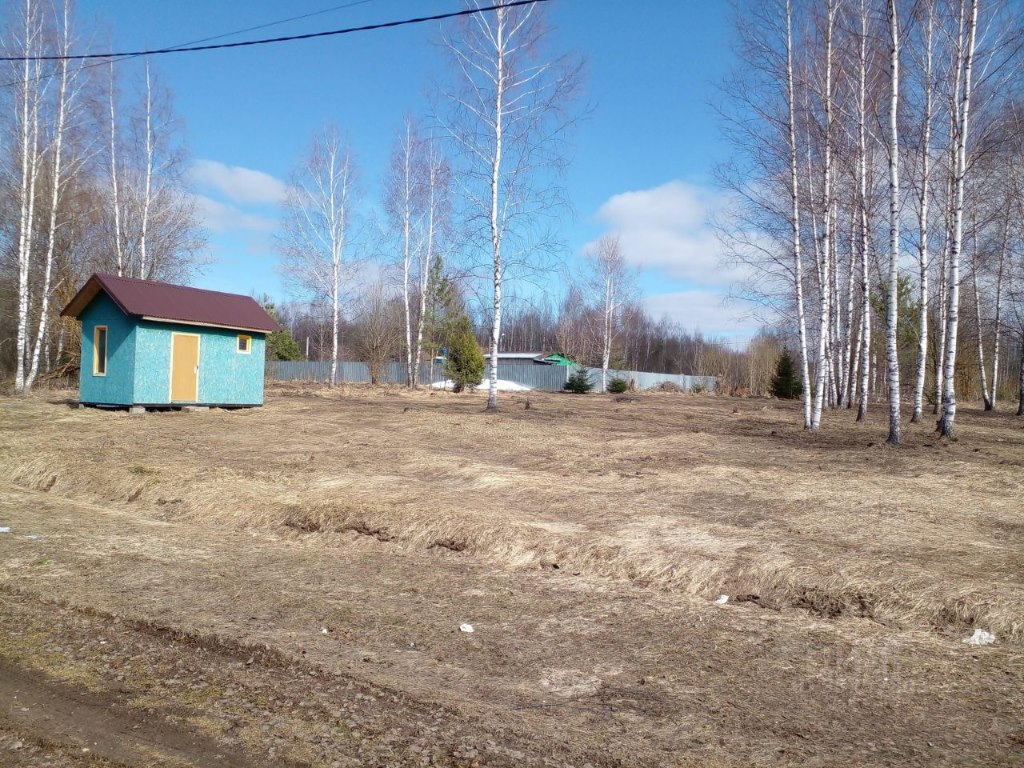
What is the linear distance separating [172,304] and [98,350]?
253cm

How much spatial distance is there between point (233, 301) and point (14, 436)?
959 cm

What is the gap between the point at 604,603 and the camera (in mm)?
5641

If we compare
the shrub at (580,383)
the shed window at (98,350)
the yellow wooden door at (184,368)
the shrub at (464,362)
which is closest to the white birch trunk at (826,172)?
the yellow wooden door at (184,368)

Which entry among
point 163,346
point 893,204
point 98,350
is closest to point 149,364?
point 163,346

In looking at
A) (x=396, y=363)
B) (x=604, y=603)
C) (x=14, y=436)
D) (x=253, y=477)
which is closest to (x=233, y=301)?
(x=14, y=436)

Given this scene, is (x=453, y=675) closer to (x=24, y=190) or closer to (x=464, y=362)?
(x=24, y=190)

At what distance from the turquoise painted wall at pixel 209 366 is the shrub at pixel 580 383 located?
25619 mm

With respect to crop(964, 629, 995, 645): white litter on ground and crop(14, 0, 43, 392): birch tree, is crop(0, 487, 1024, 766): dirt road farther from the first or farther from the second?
crop(14, 0, 43, 392): birch tree

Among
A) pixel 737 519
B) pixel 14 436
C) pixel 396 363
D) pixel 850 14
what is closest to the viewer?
pixel 737 519

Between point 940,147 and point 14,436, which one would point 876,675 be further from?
point 940,147

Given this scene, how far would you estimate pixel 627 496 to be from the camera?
933 centimetres

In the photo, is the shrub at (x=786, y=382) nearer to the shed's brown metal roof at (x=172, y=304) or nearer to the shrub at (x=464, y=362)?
the shrub at (x=464, y=362)

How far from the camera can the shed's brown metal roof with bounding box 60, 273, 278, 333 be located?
63.1 feet

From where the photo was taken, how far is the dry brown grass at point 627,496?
595 cm
